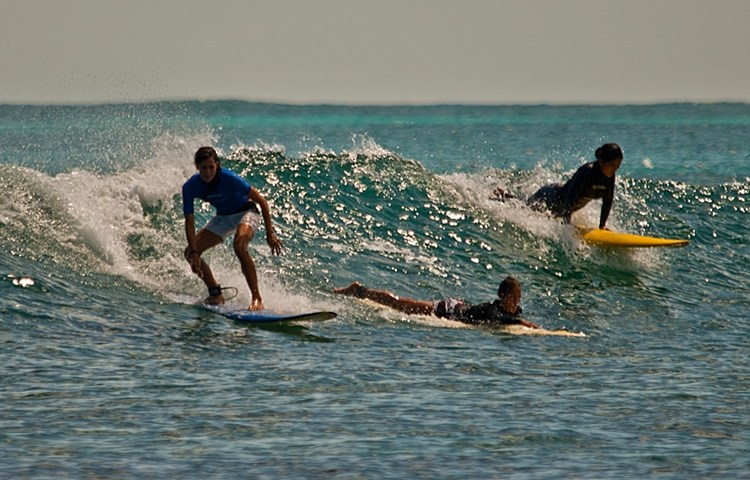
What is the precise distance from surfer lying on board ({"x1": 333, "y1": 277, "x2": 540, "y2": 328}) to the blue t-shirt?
1950 millimetres

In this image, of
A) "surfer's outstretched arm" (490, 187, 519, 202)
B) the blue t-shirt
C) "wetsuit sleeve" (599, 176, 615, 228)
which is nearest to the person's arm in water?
the blue t-shirt

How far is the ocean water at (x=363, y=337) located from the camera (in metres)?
6.16

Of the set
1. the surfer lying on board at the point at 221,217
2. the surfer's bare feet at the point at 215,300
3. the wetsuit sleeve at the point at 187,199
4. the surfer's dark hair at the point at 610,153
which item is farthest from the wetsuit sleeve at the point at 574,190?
the wetsuit sleeve at the point at 187,199

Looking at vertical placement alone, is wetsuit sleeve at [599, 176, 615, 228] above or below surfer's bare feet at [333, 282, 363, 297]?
above

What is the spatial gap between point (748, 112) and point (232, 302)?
76271mm

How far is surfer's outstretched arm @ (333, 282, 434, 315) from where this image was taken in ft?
34.9

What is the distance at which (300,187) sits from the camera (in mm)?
16812

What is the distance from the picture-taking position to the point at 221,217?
1064 centimetres

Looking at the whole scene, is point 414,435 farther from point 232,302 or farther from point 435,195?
point 435,195

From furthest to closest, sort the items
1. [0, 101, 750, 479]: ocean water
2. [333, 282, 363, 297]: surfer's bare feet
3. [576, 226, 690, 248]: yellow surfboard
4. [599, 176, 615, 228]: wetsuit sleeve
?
1. [576, 226, 690, 248]: yellow surfboard
2. [599, 176, 615, 228]: wetsuit sleeve
3. [333, 282, 363, 297]: surfer's bare feet
4. [0, 101, 750, 479]: ocean water

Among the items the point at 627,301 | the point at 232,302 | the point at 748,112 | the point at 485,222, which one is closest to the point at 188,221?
the point at 232,302

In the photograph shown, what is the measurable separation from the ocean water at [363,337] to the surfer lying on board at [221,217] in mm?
458

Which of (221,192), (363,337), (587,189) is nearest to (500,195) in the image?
(587,189)

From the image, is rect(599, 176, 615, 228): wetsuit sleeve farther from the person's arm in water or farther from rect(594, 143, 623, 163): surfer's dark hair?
the person's arm in water
